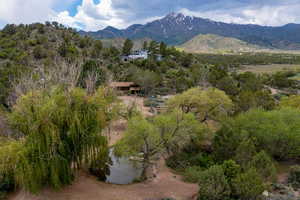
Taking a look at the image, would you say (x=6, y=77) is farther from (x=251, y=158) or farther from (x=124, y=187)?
(x=251, y=158)

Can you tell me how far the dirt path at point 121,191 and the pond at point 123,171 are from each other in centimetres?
141

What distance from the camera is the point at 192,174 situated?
15.9m

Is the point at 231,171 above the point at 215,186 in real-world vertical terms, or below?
above

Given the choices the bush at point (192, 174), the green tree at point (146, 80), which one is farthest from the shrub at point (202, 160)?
the green tree at point (146, 80)

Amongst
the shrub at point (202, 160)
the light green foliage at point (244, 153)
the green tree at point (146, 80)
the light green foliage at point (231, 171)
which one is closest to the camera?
the light green foliage at point (231, 171)

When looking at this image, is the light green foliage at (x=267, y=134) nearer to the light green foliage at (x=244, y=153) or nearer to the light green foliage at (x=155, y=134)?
the light green foliage at (x=244, y=153)

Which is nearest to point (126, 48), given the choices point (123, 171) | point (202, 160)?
point (123, 171)

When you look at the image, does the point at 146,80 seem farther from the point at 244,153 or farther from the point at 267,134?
the point at 244,153

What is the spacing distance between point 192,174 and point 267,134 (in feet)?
22.7

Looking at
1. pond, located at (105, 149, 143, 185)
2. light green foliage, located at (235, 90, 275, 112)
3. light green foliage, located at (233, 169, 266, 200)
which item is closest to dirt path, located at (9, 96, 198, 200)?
pond, located at (105, 149, 143, 185)

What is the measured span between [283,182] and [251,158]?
3620mm

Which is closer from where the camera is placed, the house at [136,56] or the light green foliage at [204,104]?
the light green foliage at [204,104]

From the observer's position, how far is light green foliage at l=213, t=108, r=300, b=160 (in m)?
17.0

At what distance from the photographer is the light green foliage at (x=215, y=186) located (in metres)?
12.0
